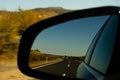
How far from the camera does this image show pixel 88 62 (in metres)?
3.91

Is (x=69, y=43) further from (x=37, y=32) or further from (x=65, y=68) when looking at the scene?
(x=37, y=32)

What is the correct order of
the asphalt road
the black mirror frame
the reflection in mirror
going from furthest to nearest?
the asphalt road
the reflection in mirror
the black mirror frame

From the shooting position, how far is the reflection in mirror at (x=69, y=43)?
2914mm

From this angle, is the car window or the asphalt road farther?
the asphalt road

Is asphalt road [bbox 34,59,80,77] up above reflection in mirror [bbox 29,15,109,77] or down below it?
below

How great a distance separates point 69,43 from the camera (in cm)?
313

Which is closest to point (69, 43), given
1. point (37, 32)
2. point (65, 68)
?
point (65, 68)

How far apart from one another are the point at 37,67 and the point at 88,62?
0.66m

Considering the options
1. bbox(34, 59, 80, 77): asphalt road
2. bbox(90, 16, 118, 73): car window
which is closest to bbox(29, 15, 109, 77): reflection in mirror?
bbox(34, 59, 80, 77): asphalt road

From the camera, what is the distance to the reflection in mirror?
2.91m

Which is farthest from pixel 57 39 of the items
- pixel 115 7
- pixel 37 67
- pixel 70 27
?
pixel 115 7

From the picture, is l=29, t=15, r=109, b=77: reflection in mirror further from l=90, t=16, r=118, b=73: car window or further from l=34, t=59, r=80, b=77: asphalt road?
l=90, t=16, r=118, b=73: car window

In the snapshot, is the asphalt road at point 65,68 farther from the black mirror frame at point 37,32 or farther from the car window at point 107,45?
the car window at point 107,45

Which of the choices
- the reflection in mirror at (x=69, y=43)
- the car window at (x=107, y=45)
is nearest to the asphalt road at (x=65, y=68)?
the reflection in mirror at (x=69, y=43)
